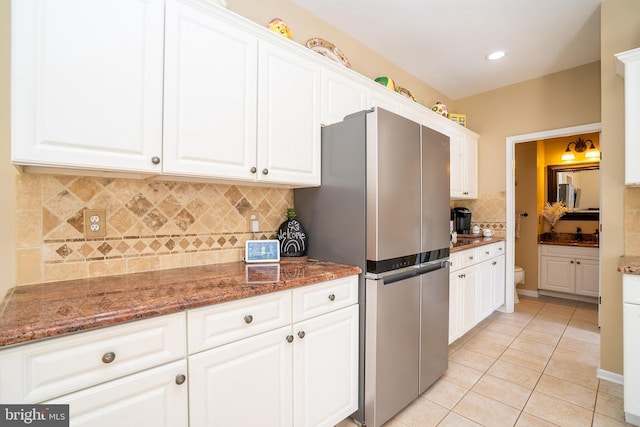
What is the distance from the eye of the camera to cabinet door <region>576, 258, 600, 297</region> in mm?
3770

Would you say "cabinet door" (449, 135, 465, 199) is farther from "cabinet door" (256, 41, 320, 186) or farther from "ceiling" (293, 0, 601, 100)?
"cabinet door" (256, 41, 320, 186)

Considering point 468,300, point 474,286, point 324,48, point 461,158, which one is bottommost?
point 468,300

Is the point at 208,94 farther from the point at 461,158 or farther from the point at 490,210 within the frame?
the point at 490,210

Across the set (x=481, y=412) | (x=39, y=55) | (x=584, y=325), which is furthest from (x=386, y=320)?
(x=584, y=325)

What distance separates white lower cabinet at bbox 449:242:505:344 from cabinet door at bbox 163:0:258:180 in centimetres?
201

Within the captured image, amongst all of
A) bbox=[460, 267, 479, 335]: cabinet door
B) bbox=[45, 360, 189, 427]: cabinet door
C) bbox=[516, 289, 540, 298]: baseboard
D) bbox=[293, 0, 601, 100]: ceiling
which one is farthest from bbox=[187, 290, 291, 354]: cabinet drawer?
bbox=[516, 289, 540, 298]: baseboard

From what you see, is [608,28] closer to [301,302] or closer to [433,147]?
[433,147]

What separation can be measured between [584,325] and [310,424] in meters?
3.39

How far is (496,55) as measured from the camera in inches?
115

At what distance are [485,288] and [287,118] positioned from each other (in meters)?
2.81

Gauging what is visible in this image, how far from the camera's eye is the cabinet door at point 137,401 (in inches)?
33.8

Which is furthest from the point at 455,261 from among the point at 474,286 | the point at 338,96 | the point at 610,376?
the point at 338,96

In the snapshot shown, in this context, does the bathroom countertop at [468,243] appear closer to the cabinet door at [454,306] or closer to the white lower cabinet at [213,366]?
the cabinet door at [454,306]

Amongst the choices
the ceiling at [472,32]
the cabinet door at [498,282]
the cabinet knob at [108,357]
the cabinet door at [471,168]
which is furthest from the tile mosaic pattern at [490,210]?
the cabinet knob at [108,357]
